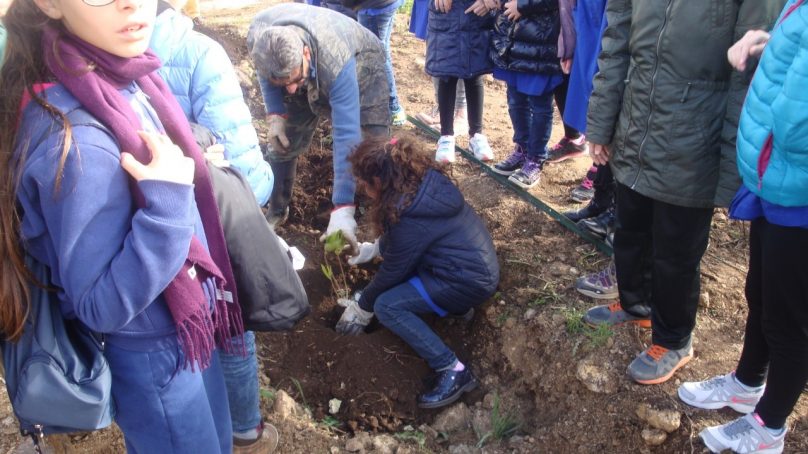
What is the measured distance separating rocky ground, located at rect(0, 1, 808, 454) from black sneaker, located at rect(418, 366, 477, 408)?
53mm

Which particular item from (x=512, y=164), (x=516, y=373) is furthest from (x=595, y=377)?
(x=512, y=164)

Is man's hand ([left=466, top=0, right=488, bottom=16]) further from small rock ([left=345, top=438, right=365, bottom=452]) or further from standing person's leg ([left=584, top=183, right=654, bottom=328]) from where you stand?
small rock ([left=345, top=438, right=365, bottom=452])

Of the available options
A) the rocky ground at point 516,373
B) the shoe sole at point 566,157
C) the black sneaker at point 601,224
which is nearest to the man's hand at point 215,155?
the rocky ground at point 516,373

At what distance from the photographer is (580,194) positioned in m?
4.02

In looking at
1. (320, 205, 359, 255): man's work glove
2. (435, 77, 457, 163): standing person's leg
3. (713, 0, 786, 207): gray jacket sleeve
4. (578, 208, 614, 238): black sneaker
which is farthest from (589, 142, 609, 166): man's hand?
(435, 77, 457, 163): standing person's leg

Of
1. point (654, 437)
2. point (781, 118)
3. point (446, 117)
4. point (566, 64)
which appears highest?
point (781, 118)

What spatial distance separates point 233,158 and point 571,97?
73.8 inches

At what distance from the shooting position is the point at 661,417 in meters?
2.40

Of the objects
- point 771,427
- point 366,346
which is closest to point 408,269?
point 366,346

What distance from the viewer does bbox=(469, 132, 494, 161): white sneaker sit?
4.55 m

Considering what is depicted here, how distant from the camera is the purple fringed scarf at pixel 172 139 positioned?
134 cm

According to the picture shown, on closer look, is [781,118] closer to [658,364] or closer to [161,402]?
[658,364]

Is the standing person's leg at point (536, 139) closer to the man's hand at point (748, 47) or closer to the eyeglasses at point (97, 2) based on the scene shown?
the man's hand at point (748, 47)

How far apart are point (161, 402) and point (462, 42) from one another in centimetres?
312
